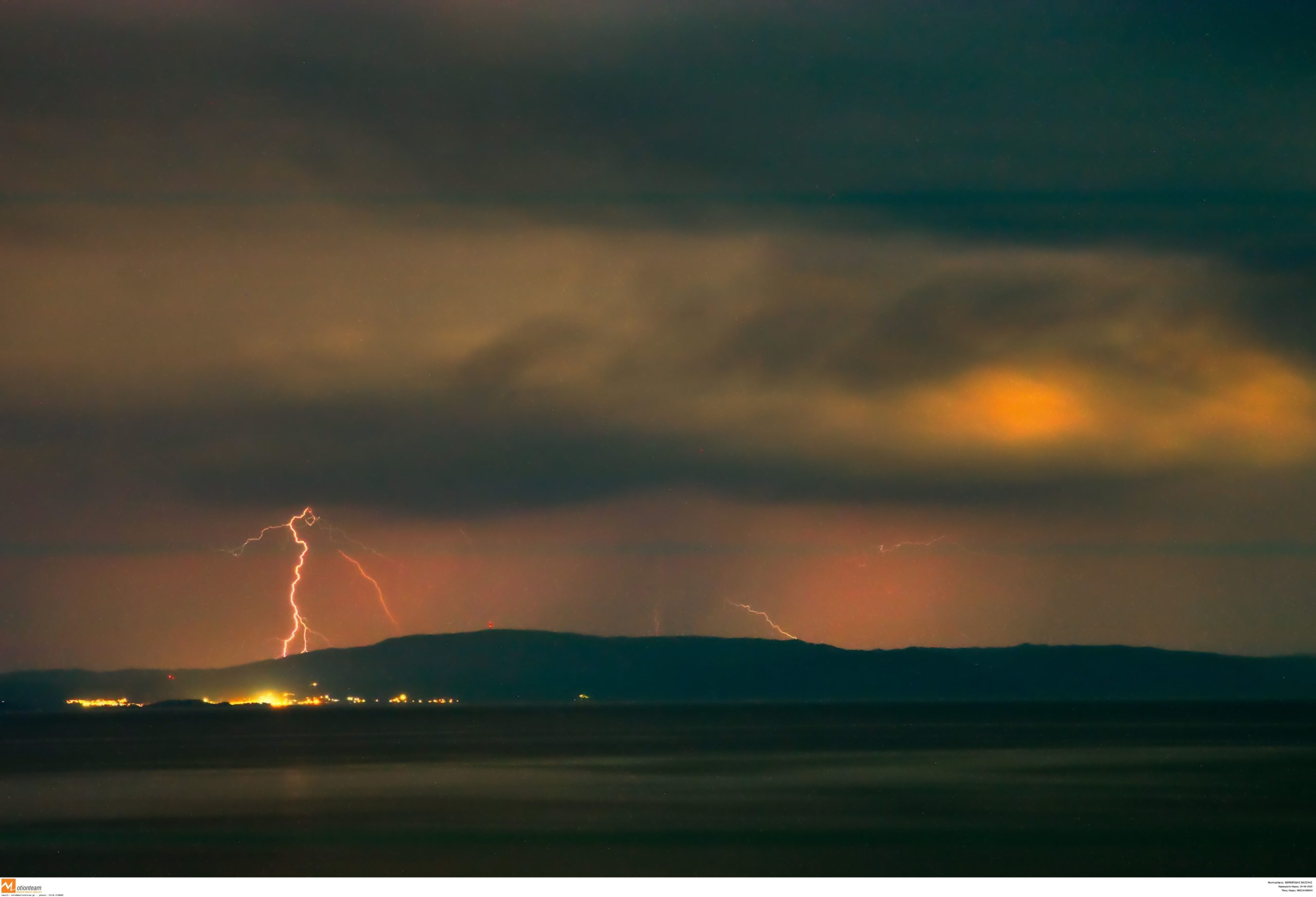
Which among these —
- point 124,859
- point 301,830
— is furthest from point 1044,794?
point 124,859

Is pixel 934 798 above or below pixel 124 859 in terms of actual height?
above

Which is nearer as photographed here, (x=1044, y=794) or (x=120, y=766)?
(x=1044, y=794)

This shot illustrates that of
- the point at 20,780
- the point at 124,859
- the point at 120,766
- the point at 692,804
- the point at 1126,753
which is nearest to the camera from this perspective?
the point at 124,859

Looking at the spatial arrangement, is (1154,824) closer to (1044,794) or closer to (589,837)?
(1044,794)

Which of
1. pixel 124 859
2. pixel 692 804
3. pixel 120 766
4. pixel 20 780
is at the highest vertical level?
pixel 120 766
